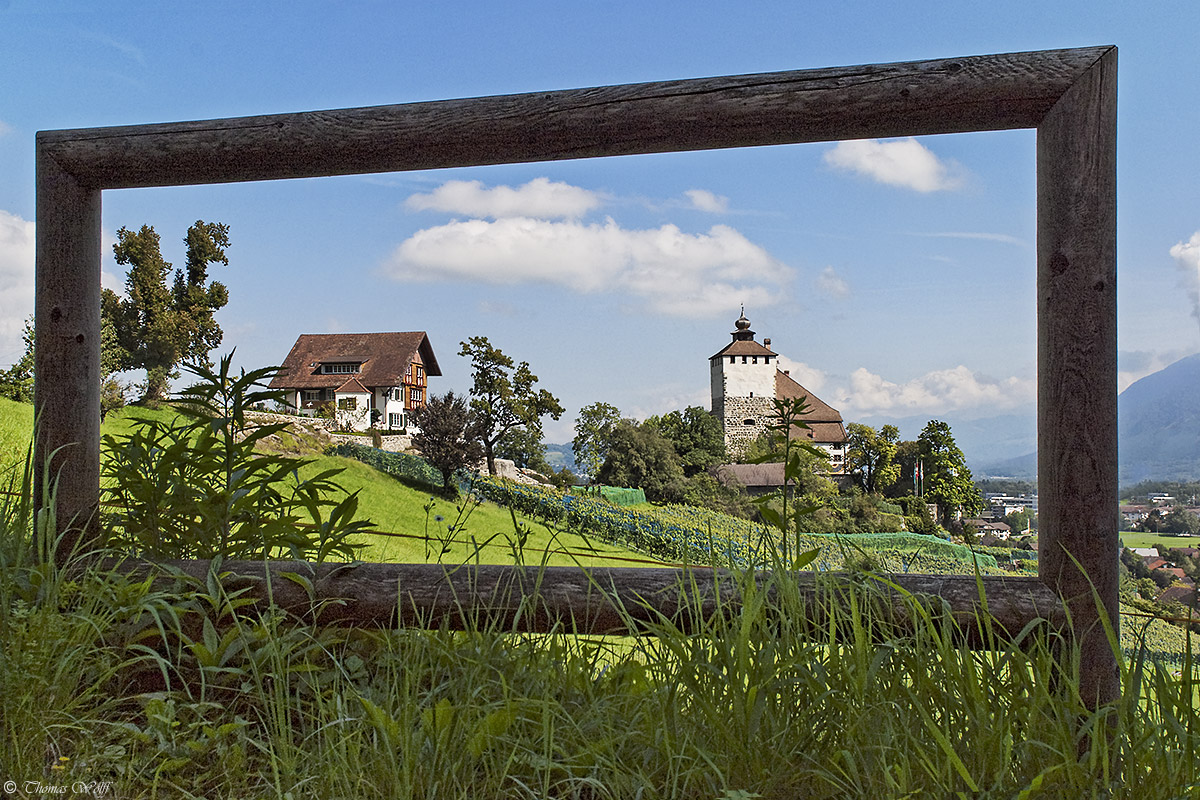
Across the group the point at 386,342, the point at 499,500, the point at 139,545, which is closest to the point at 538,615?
the point at 139,545

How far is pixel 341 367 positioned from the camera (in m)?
22.6

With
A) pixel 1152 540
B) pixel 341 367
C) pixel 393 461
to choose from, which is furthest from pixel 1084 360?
pixel 341 367

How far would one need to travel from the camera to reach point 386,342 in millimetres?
23047

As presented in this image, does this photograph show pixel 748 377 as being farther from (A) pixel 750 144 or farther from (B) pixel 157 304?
(A) pixel 750 144

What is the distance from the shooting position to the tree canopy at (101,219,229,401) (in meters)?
16.5

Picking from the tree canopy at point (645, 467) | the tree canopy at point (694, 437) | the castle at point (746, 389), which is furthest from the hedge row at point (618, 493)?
the castle at point (746, 389)

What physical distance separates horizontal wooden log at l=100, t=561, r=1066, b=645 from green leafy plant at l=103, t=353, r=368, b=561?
134 millimetres

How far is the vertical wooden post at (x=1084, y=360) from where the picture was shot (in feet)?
6.51

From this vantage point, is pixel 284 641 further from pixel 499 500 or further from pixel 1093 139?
pixel 499 500

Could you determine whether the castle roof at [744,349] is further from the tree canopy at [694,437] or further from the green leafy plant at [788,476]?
the green leafy plant at [788,476]

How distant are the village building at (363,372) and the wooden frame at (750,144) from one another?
18.3 metres

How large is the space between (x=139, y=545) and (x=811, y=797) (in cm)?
216

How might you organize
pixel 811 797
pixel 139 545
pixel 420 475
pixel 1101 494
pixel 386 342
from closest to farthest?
pixel 811 797
pixel 1101 494
pixel 139 545
pixel 420 475
pixel 386 342

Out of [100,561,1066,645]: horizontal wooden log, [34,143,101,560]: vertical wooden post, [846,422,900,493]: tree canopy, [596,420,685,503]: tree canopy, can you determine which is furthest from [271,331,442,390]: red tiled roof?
[100,561,1066,645]: horizontal wooden log
